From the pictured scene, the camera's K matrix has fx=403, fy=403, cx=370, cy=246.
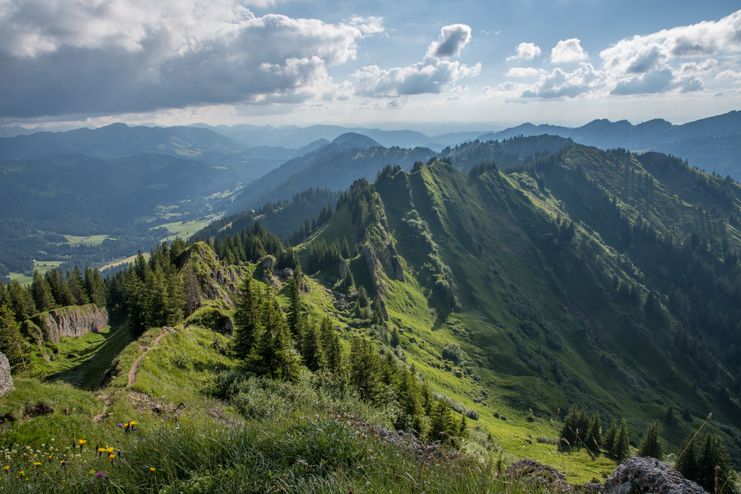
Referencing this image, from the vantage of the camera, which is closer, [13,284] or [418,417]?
[418,417]

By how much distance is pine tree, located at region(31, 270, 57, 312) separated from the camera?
9655cm

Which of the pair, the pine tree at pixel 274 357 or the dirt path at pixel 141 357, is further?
the pine tree at pixel 274 357

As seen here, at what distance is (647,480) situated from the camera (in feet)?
27.8

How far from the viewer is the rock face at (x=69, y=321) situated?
230ft

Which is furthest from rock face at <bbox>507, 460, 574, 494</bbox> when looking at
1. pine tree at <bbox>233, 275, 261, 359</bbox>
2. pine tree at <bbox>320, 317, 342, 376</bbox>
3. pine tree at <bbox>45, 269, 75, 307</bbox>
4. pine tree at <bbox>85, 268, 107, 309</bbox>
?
pine tree at <bbox>85, 268, 107, 309</bbox>

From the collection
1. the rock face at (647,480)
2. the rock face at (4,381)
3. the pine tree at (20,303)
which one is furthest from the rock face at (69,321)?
the rock face at (647,480)

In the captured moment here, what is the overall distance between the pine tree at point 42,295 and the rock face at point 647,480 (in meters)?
119

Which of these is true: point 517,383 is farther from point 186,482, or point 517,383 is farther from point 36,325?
point 186,482

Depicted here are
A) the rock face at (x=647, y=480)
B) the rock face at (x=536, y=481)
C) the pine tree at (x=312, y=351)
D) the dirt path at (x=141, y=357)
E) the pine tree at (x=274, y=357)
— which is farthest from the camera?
the pine tree at (x=312, y=351)

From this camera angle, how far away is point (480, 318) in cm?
19362

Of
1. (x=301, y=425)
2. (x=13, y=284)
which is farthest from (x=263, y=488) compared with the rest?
(x=13, y=284)

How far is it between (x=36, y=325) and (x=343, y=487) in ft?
278

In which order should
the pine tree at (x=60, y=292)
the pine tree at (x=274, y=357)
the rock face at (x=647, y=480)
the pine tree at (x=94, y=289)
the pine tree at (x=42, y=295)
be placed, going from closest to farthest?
the rock face at (x=647, y=480), the pine tree at (x=274, y=357), the pine tree at (x=42, y=295), the pine tree at (x=60, y=292), the pine tree at (x=94, y=289)

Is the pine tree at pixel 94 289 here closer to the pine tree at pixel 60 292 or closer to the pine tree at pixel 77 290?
the pine tree at pixel 77 290
